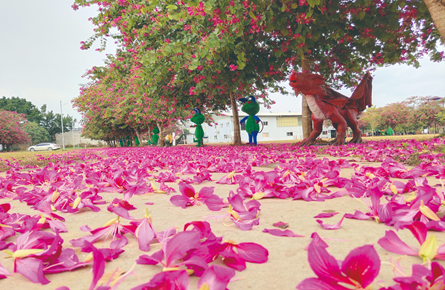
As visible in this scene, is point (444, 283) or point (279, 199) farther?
point (279, 199)

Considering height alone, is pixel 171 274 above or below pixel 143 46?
below

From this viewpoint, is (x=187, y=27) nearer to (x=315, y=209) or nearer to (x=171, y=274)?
(x=315, y=209)

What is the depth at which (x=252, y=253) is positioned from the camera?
0.79 meters

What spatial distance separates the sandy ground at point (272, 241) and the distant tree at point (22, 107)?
2930 inches

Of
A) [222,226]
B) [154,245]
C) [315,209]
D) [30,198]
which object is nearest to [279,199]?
[315,209]

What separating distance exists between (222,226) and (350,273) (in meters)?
0.71

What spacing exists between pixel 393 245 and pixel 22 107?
77.4 metres

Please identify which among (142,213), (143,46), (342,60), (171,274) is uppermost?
(143,46)

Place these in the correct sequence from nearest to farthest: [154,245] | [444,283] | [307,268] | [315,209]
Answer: [444,283]
[307,268]
[154,245]
[315,209]

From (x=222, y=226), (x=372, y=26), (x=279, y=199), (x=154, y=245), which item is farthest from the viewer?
(x=372, y=26)

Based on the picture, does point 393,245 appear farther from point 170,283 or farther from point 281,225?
point 170,283

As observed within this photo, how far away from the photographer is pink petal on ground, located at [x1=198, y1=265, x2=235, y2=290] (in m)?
0.56

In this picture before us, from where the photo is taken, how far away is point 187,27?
25.2 ft

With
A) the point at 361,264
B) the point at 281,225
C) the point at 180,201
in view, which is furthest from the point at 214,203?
the point at 361,264
